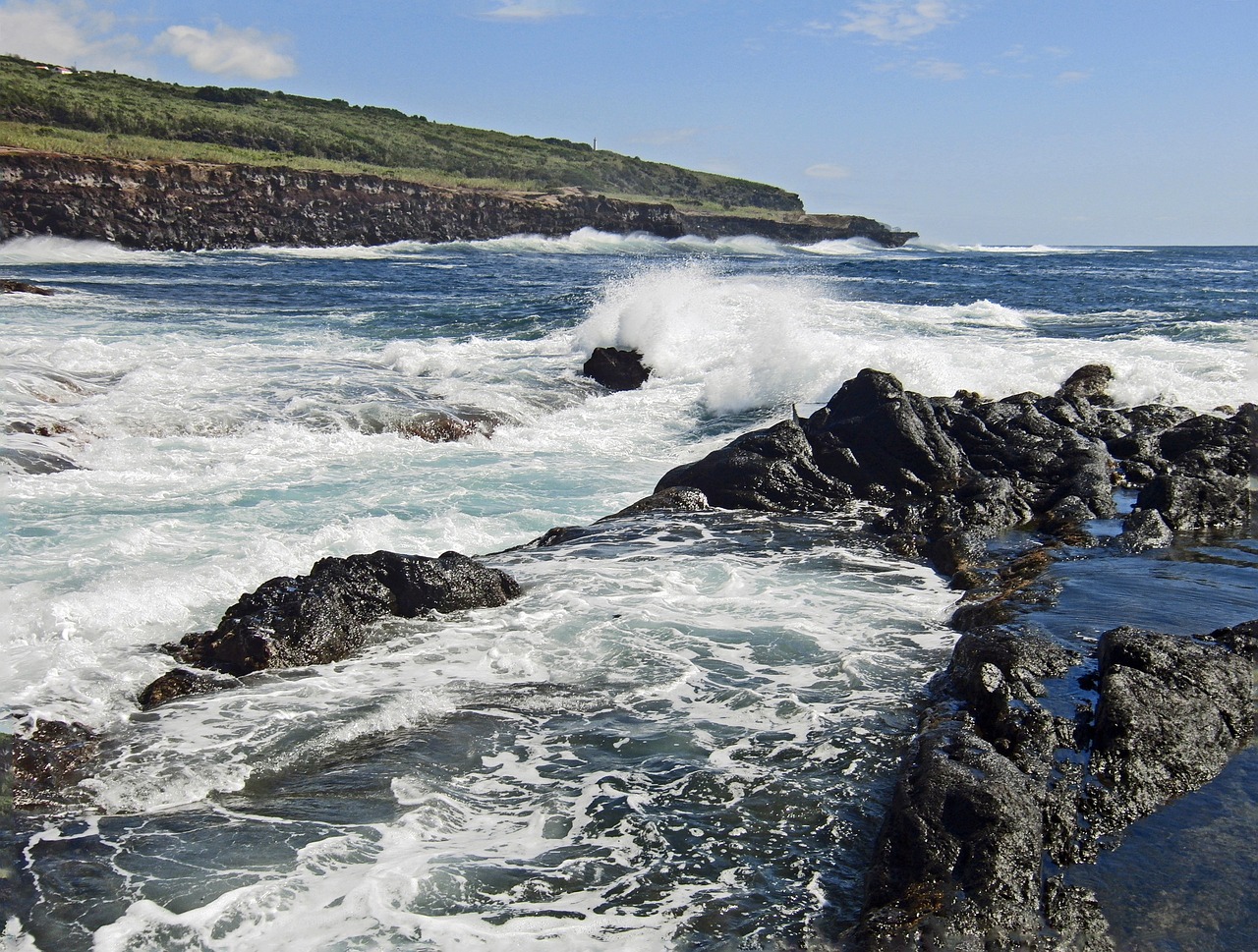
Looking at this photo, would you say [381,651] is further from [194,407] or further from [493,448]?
[194,407]

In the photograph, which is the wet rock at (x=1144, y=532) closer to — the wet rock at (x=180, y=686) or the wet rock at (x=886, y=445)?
the wet rock at (x=886, y=445)

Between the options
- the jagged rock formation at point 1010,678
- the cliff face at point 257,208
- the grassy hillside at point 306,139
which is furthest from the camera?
the grassy hillside at point 306,139

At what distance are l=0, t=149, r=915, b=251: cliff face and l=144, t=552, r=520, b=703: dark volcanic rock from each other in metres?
41.4

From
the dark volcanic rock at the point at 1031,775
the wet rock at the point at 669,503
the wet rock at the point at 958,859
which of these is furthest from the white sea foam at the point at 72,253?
the wet rock at the point at 958,859

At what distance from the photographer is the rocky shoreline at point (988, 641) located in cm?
375

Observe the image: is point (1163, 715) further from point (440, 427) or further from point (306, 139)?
point (306, 139)

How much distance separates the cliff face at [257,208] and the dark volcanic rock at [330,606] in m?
41.4

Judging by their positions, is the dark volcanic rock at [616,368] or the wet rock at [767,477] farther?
the dark volcanic rock at [616,368]

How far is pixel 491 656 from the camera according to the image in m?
6.03

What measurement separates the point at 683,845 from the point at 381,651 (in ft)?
8.86

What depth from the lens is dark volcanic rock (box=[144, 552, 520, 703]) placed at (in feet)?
19.3

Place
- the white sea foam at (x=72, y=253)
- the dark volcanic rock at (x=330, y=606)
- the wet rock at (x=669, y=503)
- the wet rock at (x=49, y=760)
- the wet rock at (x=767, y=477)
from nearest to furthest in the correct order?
the wet rock at (x=49, y=760) → the dark volcanic rock at (x=330, y=606) → the wet rock at (x=669, y=503) → the wet rock at (x=767, y=477) → the white sea foam at (x=72, y=253)

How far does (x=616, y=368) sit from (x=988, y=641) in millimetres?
11364

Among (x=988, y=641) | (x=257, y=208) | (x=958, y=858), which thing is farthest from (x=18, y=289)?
(x=257, y=208)
